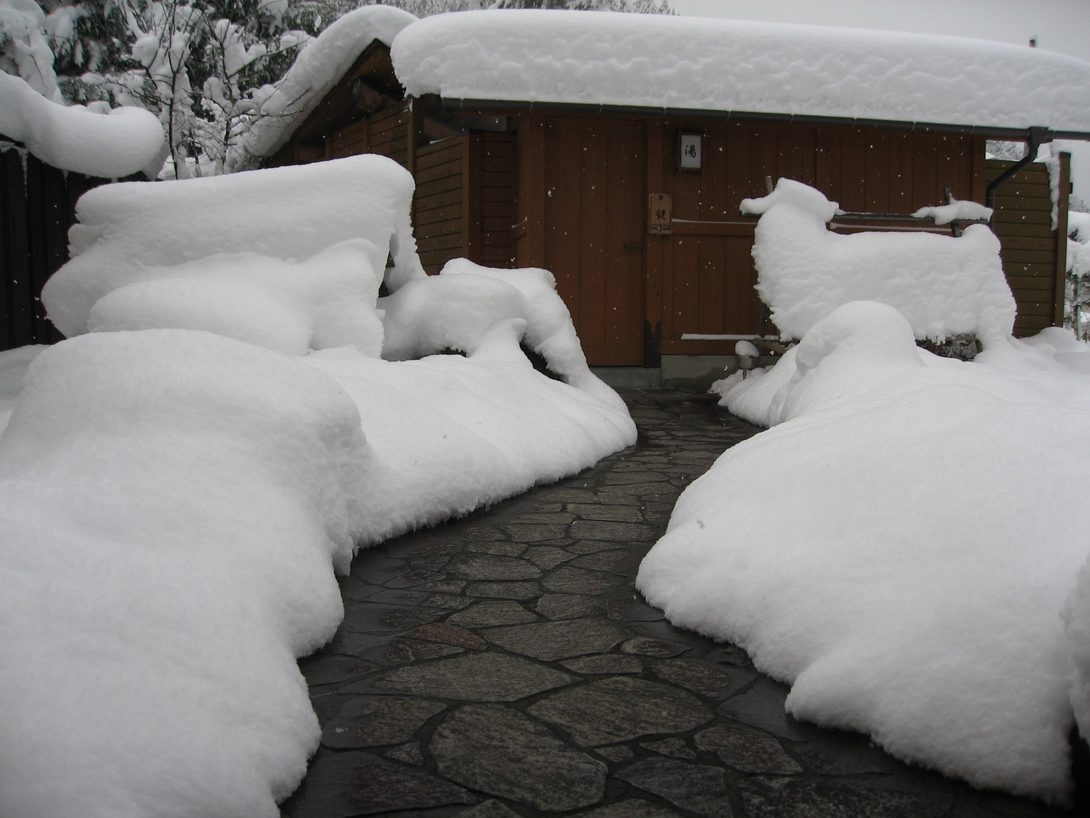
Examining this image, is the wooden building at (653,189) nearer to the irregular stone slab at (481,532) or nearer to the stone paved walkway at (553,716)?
the irregular stone slab at (481,532)

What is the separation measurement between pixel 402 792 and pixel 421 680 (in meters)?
0.51

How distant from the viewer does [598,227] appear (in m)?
8.60

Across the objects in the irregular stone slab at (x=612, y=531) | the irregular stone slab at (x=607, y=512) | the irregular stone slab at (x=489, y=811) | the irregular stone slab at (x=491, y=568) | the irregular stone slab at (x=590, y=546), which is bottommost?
the irregular stone slab at (x=607, y=512)

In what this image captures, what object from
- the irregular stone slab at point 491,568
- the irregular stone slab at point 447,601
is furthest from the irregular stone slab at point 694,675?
the irregular stone slab at point 491,568

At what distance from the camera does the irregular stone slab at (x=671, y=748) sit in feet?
5.83

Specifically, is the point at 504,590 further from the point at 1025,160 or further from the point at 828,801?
the point at 1025,160

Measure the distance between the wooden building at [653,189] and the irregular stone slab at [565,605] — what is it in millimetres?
5985

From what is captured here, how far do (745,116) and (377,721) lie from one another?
7.64 m

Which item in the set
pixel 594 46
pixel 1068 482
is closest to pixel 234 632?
pixel 1068 482

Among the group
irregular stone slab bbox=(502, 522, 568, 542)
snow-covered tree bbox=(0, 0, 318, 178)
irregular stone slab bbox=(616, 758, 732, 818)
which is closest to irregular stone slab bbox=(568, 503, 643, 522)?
irregular stone slab bbox=(502, 522, 568, 542)

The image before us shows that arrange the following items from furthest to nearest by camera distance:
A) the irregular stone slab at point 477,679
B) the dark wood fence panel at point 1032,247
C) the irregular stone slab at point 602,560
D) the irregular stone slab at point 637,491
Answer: the dark wood fence panel at point 1032,247, the irregular stone slab at point 637,491, the irregular stone slab at point 602,560, the irregular stone slab at point 477,679

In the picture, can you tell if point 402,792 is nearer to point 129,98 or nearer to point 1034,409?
point 1034,409

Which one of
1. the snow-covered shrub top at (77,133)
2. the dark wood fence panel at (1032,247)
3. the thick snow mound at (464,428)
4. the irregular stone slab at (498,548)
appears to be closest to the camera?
the irregular stone slab at (498,548)

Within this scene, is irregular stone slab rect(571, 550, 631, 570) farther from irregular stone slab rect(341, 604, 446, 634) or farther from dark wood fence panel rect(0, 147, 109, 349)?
dark wood fence panel rect(0, 147, 109, 349)
